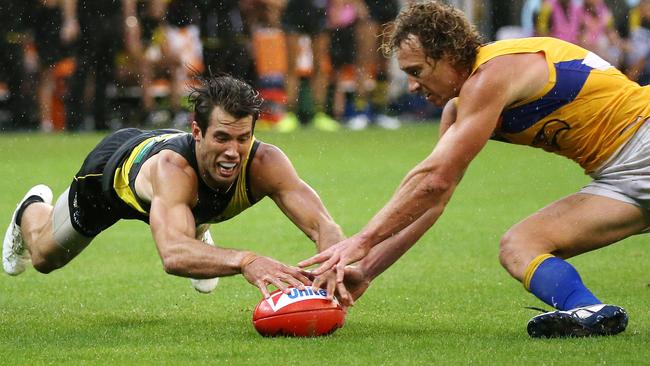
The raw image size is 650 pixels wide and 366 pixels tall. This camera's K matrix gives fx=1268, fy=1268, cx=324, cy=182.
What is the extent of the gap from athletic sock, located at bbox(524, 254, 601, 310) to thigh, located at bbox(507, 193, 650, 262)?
0.48 feet

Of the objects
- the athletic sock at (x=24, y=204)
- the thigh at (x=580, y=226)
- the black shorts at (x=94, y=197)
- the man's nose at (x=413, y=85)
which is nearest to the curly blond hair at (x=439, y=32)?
the man's nose at (x=413, y=85)

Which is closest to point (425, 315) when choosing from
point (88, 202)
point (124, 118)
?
point (88, 202)

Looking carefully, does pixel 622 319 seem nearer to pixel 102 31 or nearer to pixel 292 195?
pixel 292 195

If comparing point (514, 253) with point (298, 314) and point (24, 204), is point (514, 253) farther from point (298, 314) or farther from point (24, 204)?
point (24, 204)

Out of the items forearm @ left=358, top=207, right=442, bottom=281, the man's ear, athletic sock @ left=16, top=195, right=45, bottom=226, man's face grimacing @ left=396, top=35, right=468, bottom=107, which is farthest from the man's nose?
athletic sock @ left=16, top=195, right=45, bottom=226

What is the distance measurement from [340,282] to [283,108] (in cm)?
1688

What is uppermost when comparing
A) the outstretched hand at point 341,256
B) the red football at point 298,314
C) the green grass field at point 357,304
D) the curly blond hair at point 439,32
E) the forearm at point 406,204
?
the curly blond hair at point 439,32

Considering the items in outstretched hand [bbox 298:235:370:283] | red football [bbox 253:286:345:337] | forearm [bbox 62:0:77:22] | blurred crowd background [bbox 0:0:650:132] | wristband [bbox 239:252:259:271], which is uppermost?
outstretched hand [bbox 298:235:370:283]

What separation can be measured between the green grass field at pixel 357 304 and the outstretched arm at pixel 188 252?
1.09 ft

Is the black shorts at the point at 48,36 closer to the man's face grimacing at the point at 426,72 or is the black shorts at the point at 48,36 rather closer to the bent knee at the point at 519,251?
the man's face grimacing at the point at 426,72

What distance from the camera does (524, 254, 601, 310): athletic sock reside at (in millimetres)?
6145

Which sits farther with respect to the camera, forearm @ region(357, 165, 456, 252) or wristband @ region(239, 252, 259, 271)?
wristband @ region(239, 252, 259, 271)

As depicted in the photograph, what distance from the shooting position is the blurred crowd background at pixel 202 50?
20828mm

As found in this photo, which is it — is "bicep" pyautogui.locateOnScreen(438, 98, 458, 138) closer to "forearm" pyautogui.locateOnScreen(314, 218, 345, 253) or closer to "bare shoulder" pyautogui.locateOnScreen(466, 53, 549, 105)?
"bare shoulder" pyautogui.locateOnScreen(466, 53, 549, 105)
